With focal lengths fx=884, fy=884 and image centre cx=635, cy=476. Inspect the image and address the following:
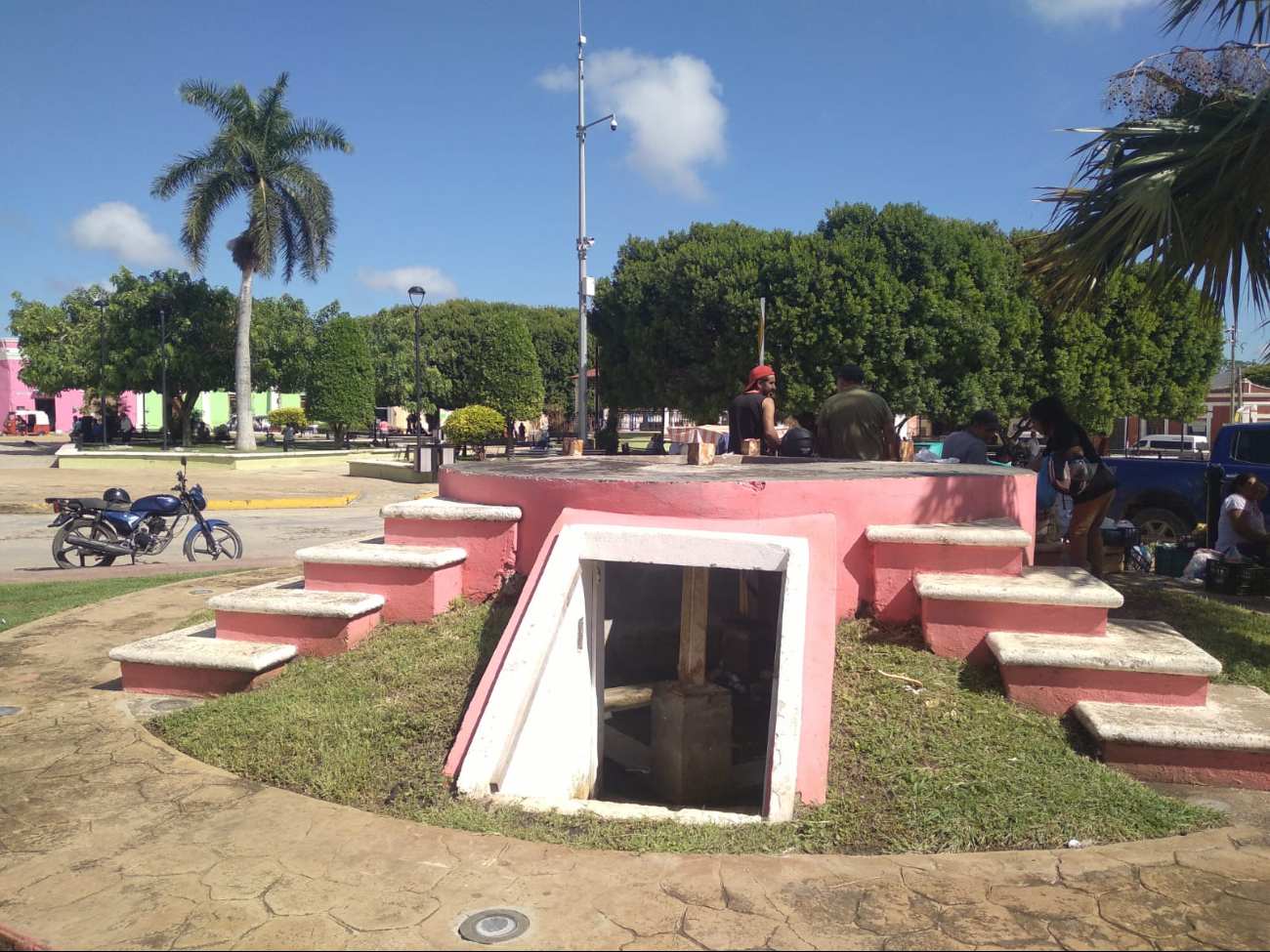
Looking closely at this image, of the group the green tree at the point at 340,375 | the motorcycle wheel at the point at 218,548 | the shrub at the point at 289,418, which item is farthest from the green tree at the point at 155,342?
the motorcycle wheel at the point at 218,548

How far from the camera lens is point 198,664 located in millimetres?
4871

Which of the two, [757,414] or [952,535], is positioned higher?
[757,414]

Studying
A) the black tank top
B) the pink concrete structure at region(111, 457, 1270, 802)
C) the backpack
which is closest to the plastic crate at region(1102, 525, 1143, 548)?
the backpack

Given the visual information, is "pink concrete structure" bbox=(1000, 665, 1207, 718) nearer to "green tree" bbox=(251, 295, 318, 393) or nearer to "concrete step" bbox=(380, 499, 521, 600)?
"concrete step" bbox=(380, 499, 521, 600)

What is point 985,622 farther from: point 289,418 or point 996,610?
point 289,418

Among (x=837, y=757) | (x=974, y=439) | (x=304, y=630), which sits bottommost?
(x=837, y=757)

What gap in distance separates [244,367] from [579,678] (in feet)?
100

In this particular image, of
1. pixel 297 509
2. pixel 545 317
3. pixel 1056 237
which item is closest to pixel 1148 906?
pixel 1056 237

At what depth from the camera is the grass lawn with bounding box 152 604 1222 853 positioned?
3342mm

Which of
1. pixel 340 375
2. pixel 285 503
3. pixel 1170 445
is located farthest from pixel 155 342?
pixel 1170 445

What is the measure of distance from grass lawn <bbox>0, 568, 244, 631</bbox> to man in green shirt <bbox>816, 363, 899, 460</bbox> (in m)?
6.82

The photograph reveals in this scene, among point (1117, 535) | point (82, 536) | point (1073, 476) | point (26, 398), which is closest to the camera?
point (1073, 476)

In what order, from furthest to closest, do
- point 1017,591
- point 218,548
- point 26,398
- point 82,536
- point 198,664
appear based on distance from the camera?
point 26,398 < point 218,548 < point 82,536 < point 198,664 < point 1017,591

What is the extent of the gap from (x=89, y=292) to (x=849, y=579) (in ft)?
156
